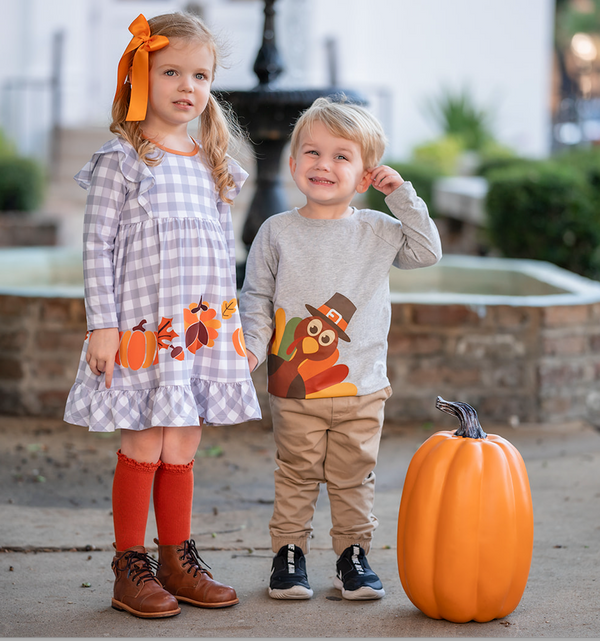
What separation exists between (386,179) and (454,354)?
1997mm

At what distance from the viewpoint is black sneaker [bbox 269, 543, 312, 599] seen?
Result: 7.75 ft

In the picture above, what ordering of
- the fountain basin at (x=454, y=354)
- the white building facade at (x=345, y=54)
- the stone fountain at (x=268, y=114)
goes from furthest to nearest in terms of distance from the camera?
the white building facade at (x=345, y=54)
the stone fountain at (x=268, y=114)
the fountain basin at (x=454, y=354)

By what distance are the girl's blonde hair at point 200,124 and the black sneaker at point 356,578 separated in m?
1.06

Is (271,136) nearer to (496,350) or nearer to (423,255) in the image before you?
(496,350)

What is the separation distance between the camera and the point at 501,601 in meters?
2.19

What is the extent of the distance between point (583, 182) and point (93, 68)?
9475 millimetres

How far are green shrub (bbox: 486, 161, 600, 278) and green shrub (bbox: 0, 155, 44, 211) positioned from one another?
4940mm

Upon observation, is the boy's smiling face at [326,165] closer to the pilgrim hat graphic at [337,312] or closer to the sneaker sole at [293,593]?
the pilgrim hat graphic at [337,312]

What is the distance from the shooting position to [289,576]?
240cm

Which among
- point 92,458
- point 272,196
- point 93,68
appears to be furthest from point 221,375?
point 93,68

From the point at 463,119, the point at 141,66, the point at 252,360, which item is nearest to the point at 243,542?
the point at 252,360

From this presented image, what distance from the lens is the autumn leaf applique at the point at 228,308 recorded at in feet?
7.65

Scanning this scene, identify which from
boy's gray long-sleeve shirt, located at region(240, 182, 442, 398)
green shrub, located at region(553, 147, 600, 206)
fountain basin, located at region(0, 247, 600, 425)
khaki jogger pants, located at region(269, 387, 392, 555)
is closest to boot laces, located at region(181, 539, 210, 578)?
khaki jogger pants, located at region(269, 387, 392, 555)

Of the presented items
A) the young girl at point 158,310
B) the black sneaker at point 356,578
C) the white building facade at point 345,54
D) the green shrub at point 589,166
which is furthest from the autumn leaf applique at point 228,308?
the white building facade at point 345,54
